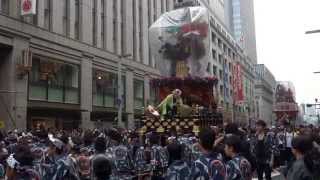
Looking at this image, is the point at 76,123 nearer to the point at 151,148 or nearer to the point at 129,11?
the point at 129,11

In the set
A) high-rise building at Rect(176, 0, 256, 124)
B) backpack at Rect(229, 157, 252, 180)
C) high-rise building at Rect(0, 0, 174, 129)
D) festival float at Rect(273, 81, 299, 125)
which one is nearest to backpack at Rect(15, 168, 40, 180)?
backpack at Rect(229, 157, 252, 180)

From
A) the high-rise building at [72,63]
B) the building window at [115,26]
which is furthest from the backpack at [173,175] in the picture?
the building window at [115,26]

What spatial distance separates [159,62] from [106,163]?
57.3 feet

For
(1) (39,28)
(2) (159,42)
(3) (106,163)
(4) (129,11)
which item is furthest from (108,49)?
(3) (106,163)

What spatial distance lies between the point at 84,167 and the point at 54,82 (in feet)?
94.4

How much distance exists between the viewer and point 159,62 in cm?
2286

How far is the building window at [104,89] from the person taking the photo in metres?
43.1

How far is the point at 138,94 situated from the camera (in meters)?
52.4

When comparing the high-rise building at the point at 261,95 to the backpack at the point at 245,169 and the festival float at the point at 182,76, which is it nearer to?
the festival float at the point at 182,76

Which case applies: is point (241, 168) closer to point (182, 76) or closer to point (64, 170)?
point (64, 170)

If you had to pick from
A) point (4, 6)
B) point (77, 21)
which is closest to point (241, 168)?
point (4, 6)

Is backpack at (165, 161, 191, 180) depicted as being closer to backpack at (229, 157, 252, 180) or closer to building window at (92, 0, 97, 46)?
backpack at (229, 157, 252, 180)

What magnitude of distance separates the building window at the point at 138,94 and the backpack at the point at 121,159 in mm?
41054

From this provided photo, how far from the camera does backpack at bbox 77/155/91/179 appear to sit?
28.5 feet
